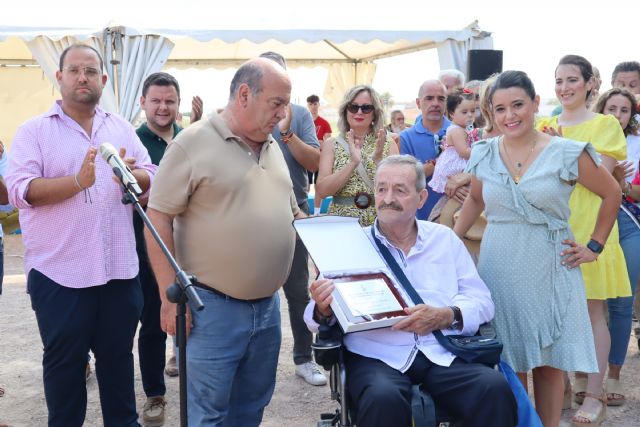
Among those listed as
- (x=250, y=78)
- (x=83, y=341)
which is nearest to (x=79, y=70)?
(x=250, y=78)

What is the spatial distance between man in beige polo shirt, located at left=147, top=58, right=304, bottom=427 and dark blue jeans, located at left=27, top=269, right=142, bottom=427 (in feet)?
2.22

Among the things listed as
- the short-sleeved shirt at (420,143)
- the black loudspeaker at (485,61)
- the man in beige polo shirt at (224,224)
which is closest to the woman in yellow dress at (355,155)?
the short-sleeved shirt at (420,143)

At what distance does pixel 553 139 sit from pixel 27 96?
1255 centimetres

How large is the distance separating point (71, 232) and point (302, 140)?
190cm

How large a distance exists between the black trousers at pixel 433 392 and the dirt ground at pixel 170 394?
134 centimetres

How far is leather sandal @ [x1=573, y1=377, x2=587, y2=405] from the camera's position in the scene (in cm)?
425

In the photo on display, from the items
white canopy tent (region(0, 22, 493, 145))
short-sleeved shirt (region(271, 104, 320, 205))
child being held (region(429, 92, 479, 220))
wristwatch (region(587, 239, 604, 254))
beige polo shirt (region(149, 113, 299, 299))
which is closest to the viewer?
beige polo shirt (region(149, 113, 299, 299))

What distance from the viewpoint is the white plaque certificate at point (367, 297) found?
2811mm

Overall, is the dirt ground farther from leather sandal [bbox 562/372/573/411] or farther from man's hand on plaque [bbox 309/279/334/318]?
man's hand on plaque [bbox 309/279/334/318]

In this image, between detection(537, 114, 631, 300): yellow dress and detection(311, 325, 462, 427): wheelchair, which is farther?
detection(537, 114, 631, 300): yellow dress

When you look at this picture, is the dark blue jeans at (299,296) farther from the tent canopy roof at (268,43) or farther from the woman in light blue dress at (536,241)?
the tent canopy roof at (268,43)

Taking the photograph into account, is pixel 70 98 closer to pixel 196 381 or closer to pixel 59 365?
pixel 59 365

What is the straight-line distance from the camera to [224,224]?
2578 mm

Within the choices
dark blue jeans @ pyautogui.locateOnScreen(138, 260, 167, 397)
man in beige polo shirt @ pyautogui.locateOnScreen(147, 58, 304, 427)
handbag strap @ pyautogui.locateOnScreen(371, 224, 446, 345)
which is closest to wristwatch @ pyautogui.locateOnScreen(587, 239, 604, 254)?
handbag strap @ pyautogui.locateOnScreen(371, 224, 446, 345)
